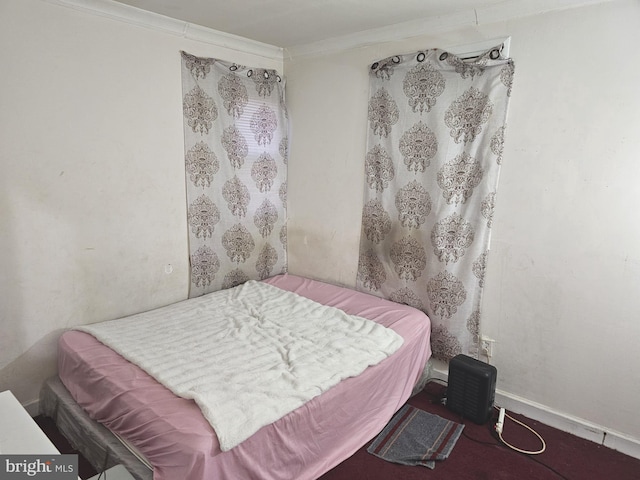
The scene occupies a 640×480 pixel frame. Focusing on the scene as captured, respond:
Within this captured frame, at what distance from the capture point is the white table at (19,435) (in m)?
1.33

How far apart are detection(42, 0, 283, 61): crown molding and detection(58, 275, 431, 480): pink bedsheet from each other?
6.29ft

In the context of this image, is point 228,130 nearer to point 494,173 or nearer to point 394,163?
point 394,163

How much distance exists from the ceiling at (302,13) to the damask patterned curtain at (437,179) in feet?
0.86

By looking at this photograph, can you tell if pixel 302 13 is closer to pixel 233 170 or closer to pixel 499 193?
pixel 233 170

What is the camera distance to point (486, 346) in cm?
257

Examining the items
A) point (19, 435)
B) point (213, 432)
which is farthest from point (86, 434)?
point (213, 432)

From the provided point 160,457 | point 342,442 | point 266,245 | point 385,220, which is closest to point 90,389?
point 160,457

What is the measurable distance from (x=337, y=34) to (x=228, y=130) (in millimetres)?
1107

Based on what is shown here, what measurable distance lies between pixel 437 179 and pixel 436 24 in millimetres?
1004

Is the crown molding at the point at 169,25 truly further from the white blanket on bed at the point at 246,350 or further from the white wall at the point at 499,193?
the white blanket on bed at the point at 246,350

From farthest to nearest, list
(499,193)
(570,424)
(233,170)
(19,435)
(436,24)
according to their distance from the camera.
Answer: (233,170) < (436,24) < (499,193) < (570,424) < (19,435)

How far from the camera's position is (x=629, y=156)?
2021 mm

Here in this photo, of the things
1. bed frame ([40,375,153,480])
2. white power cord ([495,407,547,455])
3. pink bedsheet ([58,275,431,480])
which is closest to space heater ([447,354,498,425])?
white power cord ([495,407,547,455])

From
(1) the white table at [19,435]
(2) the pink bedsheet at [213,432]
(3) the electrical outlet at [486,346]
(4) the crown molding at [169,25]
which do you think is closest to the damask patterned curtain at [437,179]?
(3) the electrical outlet at [486,346]
